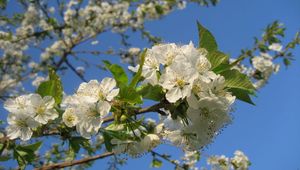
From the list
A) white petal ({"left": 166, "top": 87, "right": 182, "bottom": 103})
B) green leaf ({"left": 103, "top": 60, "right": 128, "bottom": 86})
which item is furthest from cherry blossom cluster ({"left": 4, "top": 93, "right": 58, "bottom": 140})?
white petal ({"left": 166, "top": 87, "right": 182, "bottom": 103})

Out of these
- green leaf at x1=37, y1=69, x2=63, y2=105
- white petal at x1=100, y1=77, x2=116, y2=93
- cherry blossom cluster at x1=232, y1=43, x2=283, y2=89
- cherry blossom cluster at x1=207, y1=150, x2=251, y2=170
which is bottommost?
green leaf at x1=37, y1=69, x2=63, y2=105

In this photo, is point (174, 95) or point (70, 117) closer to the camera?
point (174, 95)

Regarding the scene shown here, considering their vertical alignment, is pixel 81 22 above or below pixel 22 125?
above

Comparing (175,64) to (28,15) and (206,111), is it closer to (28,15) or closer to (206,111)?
(206,111)

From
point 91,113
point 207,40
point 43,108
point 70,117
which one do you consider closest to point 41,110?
point 43,108

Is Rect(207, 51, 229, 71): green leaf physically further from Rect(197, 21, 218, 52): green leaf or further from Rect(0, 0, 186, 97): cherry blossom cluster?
Rect(0, 0, 186, 97): cherry blossom cluster

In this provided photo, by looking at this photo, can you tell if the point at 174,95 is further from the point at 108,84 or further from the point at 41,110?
the point at 41,110
